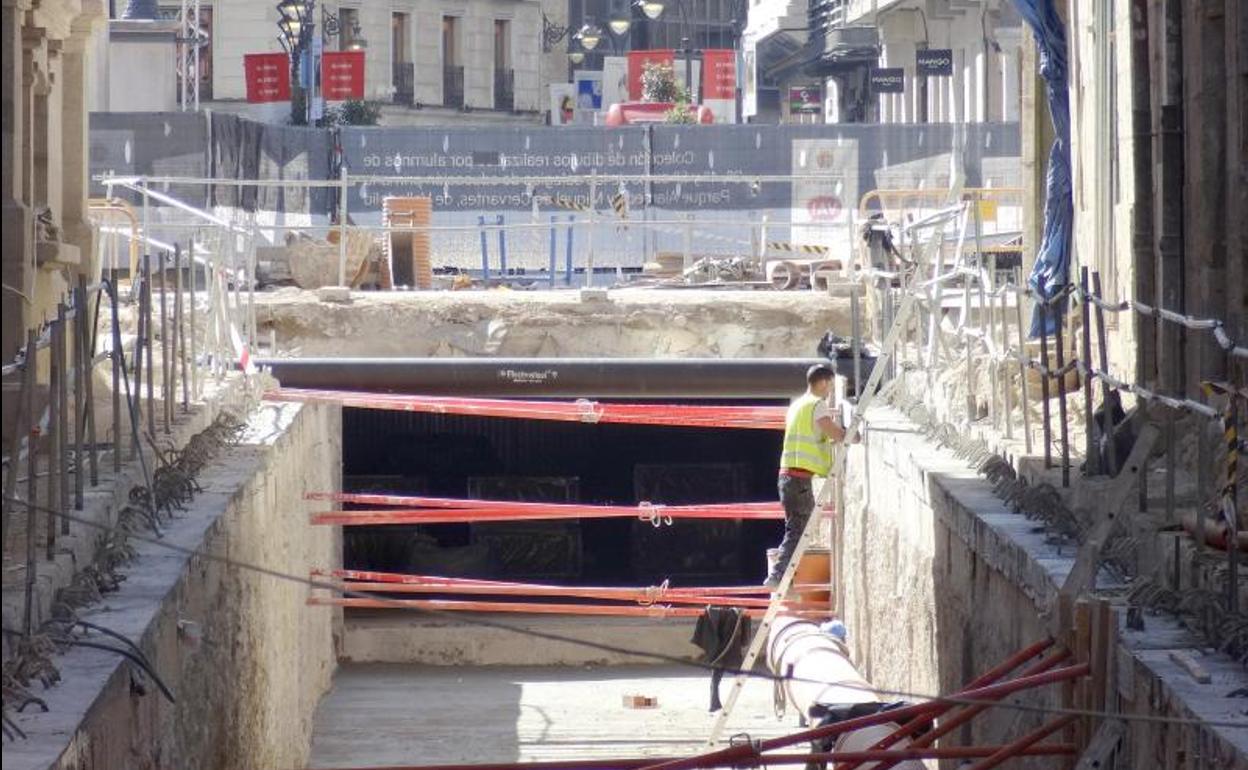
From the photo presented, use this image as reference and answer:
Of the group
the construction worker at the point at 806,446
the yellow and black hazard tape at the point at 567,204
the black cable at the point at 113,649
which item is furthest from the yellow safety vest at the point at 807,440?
the yellow and black hazard tape at the point at 567,204

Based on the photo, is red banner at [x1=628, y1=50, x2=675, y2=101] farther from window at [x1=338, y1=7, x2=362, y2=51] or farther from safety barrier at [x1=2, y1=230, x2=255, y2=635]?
safety barrier at [x1=2, y1=230, x2=255, y2=635]

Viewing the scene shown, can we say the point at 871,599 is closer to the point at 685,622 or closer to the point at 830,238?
the point at 685,622

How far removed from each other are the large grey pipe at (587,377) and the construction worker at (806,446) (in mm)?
3226

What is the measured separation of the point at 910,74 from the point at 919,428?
2471cm

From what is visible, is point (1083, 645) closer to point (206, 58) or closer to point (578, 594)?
point (578, 594)

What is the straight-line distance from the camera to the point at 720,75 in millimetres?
51219

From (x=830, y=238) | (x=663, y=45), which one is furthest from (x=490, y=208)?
(x=663, y=45)

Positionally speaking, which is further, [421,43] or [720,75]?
[421,43]

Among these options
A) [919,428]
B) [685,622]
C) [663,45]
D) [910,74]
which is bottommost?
[685,622]

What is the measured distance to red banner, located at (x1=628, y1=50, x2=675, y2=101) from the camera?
4997 cm

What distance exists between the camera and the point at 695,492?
75.5 feet

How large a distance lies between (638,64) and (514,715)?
3600 centimetres

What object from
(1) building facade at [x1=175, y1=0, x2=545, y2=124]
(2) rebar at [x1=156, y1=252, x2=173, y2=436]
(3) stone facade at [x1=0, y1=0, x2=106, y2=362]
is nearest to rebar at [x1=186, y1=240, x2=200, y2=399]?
(3) stone facade at [x1=0, y1=0, x2=106, y2=362]

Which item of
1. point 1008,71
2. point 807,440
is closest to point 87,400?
point 807,440
